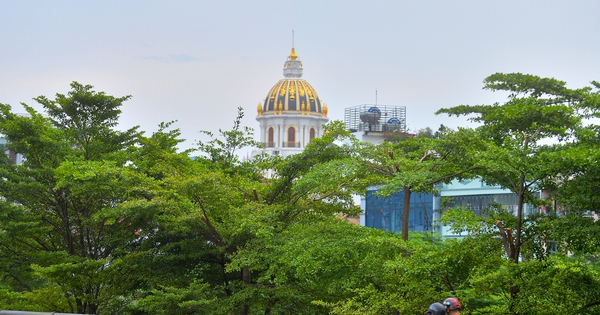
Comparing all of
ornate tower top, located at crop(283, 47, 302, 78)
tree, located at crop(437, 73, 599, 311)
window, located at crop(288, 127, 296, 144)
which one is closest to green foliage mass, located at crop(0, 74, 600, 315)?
tree, located at crop(437, 73, 599, 311)

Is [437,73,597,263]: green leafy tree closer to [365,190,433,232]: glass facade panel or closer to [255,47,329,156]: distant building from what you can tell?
[365,190,433,232]: glass facade panel

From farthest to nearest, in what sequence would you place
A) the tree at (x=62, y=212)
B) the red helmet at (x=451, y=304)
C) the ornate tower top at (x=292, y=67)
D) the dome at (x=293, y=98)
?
1. the ornate tower top at (x=292, y=67)
2. the dome at (x=293, y=98)
3. the tree at (x=62, y=212)
4. the red helmet at (x=451, y=304)

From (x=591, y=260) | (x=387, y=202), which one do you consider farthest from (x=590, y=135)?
(x=387, y=202)

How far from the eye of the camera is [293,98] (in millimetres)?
178500

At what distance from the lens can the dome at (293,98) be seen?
586 feet

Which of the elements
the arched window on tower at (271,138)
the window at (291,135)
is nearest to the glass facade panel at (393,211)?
the arched window on tower at (271,138)

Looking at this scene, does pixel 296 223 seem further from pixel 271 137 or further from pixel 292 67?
pixel 292 67

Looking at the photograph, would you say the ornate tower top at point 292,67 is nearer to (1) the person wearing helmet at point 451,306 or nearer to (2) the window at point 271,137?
(2) the window at point 271,137

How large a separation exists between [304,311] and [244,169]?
12.2m

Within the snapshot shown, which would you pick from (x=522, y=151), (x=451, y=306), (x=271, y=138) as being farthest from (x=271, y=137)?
(x=451, y=306)

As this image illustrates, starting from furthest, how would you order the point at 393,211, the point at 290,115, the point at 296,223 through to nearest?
the point at 290,115
the point at 393,211
the point at 296,223

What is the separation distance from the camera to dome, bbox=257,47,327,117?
178500 millimetres

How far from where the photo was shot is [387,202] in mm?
68750

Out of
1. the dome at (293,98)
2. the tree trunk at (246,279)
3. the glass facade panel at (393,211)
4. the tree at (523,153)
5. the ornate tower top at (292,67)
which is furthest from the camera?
the ornate tower top at (292,67)
